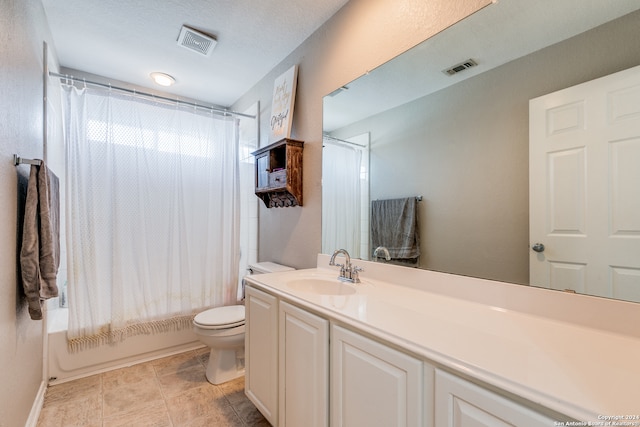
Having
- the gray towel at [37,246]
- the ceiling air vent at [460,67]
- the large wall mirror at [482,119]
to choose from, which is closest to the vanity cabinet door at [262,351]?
the large wall mirror at [482,119]

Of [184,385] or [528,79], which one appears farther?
[184,385]

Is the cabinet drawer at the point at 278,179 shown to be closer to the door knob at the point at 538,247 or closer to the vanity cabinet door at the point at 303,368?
the vanity cabinet door at the point at 303,368

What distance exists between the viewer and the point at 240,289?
8.93 feet

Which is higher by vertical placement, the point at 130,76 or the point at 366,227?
the point at 130,76

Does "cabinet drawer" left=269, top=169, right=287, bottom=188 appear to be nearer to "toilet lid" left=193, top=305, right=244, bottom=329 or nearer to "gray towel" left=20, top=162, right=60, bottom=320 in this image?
"toilet lid" left=193, top=305, right=244, bottom=329

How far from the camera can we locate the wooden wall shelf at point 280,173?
2.04 m

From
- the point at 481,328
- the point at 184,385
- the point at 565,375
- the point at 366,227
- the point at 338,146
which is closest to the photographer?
the point at 565,375

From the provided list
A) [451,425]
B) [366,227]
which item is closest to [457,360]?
[451,425]

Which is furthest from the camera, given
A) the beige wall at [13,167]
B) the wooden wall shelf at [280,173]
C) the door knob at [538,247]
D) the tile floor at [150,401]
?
the wooden wall shelf at [280,173]

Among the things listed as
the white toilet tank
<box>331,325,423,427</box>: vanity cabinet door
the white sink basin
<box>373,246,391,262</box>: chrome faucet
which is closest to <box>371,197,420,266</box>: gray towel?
<box>373,246,391,262</box>: chrome faucet

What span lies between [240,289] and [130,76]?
7.44 feet

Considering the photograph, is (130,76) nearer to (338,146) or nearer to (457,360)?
(338,146)

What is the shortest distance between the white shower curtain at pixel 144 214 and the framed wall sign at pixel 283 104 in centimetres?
64

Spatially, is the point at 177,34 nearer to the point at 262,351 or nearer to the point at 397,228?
the point at 397,228
